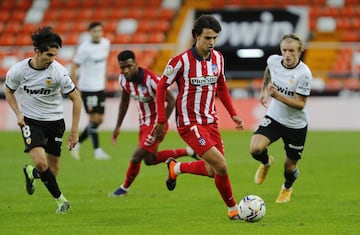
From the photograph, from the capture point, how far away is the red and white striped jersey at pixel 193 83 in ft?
30.7

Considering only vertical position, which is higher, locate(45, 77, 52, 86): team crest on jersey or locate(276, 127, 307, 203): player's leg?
locate(45, 77, 52, 86): team crest on jersey

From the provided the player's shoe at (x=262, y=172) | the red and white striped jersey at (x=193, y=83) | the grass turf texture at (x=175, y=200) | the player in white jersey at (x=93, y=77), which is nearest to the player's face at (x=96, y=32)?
the player in white jersey at (x=93, y=77)

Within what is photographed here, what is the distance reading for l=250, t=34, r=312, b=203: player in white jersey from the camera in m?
10.5

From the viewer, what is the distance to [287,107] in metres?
10.8

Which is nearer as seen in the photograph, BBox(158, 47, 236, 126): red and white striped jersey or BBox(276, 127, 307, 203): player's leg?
BBox(158, 47, 236, 126): red and white striped jersey

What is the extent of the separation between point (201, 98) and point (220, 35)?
20.5 meters

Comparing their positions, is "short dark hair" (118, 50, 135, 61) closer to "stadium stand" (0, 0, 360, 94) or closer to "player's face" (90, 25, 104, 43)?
"player's face" (90, 25, 104, 43)

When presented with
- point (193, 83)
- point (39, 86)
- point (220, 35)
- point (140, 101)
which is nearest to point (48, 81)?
point (39, 86)

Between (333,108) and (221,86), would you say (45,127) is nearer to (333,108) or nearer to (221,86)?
(221,86)

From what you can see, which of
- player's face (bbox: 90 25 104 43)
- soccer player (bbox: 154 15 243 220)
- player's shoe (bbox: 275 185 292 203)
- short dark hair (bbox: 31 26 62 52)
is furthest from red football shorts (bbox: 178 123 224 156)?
player's face (bbox: 90 25 104 43)

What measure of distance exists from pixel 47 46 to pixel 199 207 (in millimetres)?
2612

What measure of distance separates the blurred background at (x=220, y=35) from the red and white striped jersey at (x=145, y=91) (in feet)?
46.3

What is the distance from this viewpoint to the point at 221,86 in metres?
9.80

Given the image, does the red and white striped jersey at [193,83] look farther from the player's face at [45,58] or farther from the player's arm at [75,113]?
the player's face at [45,58]
